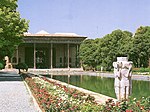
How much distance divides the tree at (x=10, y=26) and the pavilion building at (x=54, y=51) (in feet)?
91.1

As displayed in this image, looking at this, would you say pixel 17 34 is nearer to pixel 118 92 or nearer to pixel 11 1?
pixel 11 1

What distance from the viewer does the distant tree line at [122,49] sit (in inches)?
1485

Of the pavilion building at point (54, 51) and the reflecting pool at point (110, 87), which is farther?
the pavilion building at point (54, 51)

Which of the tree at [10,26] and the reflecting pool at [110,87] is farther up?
the tree at [10,26]

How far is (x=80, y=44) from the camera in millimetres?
51906

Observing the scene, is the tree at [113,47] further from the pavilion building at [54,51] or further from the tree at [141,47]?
the pavilion building at [54,51]

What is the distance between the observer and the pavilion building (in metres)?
50.6

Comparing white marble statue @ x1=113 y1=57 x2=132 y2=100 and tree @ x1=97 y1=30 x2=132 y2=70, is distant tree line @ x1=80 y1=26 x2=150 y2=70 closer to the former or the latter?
tree @ x1=97 y1=30 x2=132 y2=70

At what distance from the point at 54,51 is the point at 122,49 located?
1948 cm

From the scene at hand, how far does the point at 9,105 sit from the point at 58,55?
152 feet

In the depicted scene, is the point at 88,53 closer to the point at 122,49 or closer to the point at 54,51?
the point at 122,49

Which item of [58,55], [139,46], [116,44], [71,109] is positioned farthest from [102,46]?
[71,109]

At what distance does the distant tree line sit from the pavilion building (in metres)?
5.66

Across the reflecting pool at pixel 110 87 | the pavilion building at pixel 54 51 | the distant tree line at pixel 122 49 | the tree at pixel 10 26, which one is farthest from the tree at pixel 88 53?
the tree at pixel 10 26
